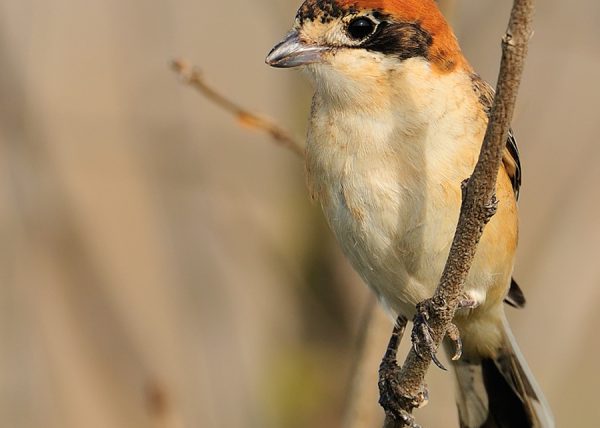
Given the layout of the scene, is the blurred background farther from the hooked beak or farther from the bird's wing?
the hooked beak

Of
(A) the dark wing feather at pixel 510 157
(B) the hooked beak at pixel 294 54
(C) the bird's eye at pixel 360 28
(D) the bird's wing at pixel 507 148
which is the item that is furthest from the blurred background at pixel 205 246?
(B) the hooked beak at pixel 294 54

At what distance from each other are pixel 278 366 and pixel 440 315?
1855 mm

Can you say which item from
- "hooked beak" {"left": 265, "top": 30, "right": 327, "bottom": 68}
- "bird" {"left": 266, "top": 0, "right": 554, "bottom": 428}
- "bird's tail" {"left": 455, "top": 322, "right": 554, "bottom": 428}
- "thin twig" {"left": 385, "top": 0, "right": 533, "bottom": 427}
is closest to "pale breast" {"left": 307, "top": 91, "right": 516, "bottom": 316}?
"bird" {"left": 266, "top": 0, "right": 554, "bottom": 428}

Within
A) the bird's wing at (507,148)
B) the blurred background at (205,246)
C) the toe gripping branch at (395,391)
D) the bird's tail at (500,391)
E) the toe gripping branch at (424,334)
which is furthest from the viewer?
the bird's tail at (500,391)

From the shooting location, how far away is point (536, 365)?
4.80 meters

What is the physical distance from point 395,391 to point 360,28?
1.29 meters

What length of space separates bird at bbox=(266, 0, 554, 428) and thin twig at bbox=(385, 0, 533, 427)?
1.61ft

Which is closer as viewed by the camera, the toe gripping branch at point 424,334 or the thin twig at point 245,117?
the toe gripping branch at point 424,334

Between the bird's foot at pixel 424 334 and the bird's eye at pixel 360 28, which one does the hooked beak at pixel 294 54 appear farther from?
the bird's foot at pixel 424 334

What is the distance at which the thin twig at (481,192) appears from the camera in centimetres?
242

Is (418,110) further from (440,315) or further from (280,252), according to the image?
(280,252)

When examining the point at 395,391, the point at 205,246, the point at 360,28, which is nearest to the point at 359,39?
the point at 360,28

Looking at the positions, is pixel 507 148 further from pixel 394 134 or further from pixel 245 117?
pixel 245 117

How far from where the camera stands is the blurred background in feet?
14.1
